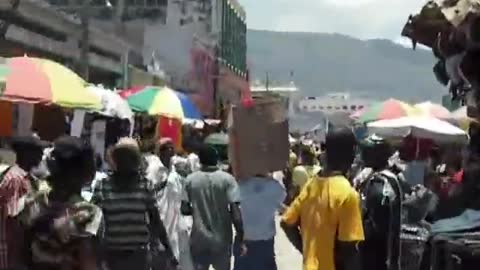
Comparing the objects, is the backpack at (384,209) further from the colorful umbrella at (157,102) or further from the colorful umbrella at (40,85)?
the colorful umbrella at (157,102)

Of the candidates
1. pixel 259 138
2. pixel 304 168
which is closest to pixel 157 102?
pixel 304 168

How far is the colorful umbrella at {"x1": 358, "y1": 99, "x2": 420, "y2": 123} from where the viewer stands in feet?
66.1

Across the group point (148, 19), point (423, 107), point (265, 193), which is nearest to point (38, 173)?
point (265, 193)

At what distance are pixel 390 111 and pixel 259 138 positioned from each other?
39.2 ft

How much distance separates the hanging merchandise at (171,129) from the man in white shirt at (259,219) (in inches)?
251

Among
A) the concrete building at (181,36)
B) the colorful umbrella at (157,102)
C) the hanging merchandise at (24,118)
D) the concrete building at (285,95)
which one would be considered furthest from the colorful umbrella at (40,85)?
the concrete building at (181,36)

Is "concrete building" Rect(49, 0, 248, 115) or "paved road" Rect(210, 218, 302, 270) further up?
"concrete building" Rect(49, 0, 248, 115)

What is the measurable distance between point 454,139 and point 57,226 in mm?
12163

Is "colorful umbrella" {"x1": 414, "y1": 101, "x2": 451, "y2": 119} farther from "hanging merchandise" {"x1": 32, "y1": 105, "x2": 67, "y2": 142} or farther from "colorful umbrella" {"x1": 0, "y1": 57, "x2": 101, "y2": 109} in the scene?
"colorful umbrella" {"x1": 0, "y1": 57, "x2": 101, "y2": 109}

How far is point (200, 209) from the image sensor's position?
31.8 feet

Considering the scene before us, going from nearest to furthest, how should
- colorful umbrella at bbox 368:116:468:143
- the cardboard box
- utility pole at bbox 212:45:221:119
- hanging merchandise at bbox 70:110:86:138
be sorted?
1. the cardboard box
2. hanging merchandise at bbox 70:110:86:138
3. colorful umbrella at bbox 368:116:468:143
4. utility pole at bbox 212:45:221:119

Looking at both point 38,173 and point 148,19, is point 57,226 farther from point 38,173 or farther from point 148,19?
point 148,19

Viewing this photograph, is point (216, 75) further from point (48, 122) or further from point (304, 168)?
point (48, 122)

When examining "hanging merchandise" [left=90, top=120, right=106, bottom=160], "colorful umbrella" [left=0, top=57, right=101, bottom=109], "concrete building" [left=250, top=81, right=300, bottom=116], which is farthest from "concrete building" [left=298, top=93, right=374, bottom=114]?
"colorful umbrella" [left=0, top=57, right=101, bottom=109]
